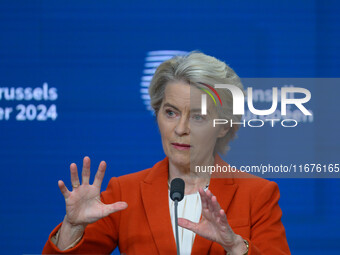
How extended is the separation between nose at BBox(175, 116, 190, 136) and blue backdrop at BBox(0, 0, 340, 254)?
922 millimetres

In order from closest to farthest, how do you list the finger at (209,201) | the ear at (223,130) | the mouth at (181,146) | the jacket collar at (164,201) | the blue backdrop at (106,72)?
the finger at (209,201) < the jacket collar at (164,201) < the mouth at (181,146) < the ear at (223,130) < the blue backdrop at (106,72)

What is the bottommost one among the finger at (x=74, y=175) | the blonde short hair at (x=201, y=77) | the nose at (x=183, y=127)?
the finger at (x=74, y=175)

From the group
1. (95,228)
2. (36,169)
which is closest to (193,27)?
(36,169)

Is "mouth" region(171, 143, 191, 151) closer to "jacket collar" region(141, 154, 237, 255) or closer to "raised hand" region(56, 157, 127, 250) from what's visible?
"jacket collar" region(141, 154, 237, 255)

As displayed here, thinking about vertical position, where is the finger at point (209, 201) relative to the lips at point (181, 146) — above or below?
below

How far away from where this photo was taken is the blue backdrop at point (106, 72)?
111 inches

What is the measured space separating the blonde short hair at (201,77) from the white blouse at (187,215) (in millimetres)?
240

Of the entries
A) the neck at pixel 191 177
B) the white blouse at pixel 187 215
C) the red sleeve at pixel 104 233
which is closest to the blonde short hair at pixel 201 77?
the neck at pixel 191 177

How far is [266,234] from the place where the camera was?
1.85m

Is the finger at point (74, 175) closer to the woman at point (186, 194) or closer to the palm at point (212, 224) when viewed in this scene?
the woman at point (186, 194)

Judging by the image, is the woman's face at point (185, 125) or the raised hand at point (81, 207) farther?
the woman's face at point (185, 125)

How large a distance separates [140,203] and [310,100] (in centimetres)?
82

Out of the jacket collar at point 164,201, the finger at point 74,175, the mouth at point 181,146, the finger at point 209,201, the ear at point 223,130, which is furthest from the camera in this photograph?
the ear at point 223,130

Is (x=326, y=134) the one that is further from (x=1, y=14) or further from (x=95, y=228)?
(x=1, y=14)
